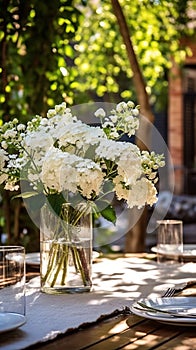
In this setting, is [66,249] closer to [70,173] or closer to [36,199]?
[36,199]

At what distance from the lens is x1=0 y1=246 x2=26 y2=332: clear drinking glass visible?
163 cm

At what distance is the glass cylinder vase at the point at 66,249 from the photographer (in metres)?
1.99

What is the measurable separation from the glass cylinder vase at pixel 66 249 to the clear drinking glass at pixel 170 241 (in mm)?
595

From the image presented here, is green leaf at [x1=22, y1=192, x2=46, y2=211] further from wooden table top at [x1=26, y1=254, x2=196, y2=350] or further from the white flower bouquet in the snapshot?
wooden table top at [x1=26, y1=254, x2=196, y2=350]

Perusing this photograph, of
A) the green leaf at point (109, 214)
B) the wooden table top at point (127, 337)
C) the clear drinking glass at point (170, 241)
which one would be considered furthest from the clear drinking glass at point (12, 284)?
the clear drinking glass at point (170, 241)

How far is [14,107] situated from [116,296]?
1881mm

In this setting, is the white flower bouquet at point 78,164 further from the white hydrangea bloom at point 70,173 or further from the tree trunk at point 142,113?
the tree trunk at point 142,113

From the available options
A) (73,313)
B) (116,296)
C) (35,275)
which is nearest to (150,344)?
(73,313)

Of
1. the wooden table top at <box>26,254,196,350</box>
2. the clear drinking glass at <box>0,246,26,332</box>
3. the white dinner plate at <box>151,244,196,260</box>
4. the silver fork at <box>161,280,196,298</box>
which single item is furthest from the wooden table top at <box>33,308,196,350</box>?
the white dinner plate at <box>151,244,196,260</box>

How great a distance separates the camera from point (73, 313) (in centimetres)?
180

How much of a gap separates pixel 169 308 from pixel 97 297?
11.9 inches

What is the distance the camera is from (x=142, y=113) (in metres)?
4.39

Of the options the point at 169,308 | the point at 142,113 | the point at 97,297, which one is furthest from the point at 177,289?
the point at 142,113

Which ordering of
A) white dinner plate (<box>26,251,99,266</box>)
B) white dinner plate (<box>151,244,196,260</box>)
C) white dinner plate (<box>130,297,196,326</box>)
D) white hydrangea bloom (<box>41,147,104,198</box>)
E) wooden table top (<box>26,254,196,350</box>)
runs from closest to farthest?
1. wooden table top (<box>26,254,196,350</box>)
2. white dinner plate (<box>130,297,196,326</box>)
3. white hydrangea bloom (<box>41,147,104,198</box>)
4. white dinner plate (<box>26,251,99,266</box>)
5. white dinner plate (<box>151,244,196,260</box>)
